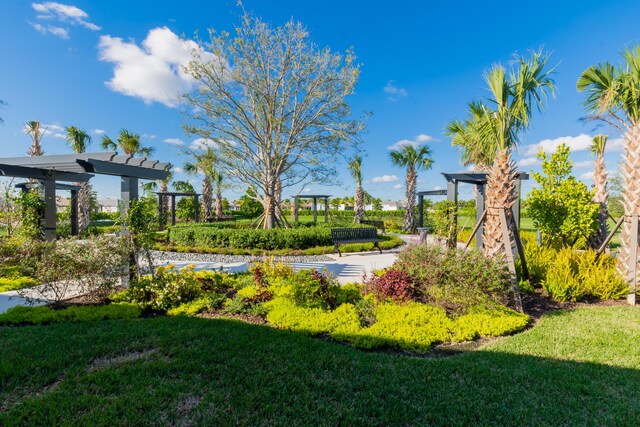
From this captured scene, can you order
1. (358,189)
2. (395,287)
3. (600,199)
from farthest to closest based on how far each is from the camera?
(358,189)
(600,199)
(395,287)

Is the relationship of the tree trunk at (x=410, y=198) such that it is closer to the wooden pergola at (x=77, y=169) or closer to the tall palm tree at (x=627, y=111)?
the tall palm tree at (x=627, y=111)

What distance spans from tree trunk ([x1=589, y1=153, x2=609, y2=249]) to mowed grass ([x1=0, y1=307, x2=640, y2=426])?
5656 mm

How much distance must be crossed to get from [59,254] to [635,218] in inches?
389

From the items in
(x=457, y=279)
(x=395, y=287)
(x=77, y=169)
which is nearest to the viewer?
(x=457, y=279)

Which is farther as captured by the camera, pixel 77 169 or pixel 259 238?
pixel 259 238

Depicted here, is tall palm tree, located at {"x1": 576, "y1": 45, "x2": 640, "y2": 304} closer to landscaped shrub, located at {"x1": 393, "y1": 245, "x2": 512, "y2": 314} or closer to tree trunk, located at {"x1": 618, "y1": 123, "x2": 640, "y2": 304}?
tree trunk, located at {"x1": 618, "y1": 123, "x2": 640, "y2": 304}

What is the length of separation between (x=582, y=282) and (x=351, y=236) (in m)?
6.60

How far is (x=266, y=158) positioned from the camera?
13.6 m

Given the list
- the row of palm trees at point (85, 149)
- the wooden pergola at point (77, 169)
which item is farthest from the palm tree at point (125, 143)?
the wooden pergola at point (77, 169)

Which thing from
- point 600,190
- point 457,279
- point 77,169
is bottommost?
point 457,279

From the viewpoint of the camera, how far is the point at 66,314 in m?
4.29

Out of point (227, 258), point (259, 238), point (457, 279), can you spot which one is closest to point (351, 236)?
point (259, 238)

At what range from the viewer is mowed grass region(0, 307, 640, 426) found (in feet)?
7.34

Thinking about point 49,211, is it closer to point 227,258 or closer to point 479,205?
point 227,258
